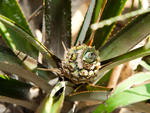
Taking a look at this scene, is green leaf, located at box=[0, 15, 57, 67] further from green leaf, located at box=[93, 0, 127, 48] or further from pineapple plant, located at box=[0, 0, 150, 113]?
green leaf, located at box=[93, 0, 127, 48]

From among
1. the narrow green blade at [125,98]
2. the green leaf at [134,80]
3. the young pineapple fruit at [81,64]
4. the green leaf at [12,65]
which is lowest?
the narrow green blade at [125,98]

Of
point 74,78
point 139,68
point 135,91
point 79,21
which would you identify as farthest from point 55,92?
point 79,21

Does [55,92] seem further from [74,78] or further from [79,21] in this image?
[79,21]

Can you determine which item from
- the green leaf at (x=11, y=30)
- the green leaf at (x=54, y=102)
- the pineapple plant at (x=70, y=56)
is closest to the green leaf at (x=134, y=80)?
the pineapple plant at (x=70, y=56)

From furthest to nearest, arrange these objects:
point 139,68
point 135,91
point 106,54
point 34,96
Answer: point 139,68 < point 34,96 < point 106,54 < point 135,91

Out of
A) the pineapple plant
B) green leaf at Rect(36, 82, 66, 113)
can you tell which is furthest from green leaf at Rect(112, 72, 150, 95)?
green leaf at Rect(36, 82, 66, 113)

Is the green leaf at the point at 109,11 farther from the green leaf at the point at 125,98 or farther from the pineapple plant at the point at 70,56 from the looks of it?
the green leaf at the point at 125,98
